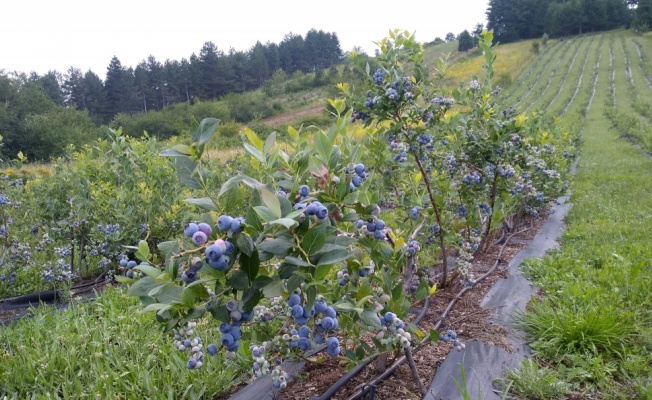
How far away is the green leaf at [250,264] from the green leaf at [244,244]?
63mm

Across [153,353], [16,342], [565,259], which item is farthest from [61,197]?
[565,259]

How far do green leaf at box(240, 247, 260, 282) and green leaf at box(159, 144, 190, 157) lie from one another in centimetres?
27

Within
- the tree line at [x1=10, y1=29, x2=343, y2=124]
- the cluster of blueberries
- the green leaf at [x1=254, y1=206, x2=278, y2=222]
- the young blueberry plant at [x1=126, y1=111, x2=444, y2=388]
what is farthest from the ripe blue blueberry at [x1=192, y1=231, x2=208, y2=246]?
the tree line at [x1=10, y1=29, x2=343, y2=124]

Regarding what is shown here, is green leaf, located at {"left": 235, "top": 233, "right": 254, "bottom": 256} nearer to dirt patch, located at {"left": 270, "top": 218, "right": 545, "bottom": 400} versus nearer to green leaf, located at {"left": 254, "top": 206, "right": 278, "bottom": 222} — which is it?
green leaf, located at {"left": 254, "top": 206, "right": 278, "bottom": 222}

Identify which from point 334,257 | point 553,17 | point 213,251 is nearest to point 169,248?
point 213,251

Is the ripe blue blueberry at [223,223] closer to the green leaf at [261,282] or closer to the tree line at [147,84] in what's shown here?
the green leaf at [261,282]

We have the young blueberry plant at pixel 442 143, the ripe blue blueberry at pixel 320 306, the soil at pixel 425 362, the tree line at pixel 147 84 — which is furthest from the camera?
the tree line at pixel 147 84

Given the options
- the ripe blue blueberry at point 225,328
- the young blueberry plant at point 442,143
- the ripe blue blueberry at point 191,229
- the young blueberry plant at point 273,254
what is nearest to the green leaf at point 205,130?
the young blueberry plant at point 273,254

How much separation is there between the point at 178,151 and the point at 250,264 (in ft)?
1.04

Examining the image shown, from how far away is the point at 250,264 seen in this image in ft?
3.24

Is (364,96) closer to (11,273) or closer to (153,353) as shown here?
(153,353)

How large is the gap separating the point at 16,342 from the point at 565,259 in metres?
3.80

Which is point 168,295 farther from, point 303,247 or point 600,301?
point 600,301

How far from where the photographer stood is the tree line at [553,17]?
4909 centimetres
